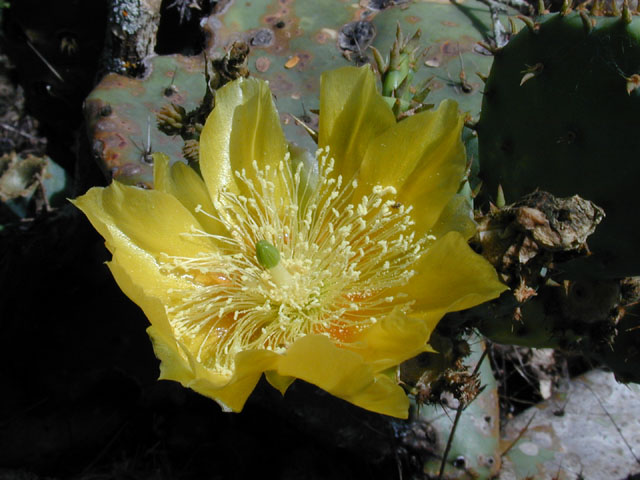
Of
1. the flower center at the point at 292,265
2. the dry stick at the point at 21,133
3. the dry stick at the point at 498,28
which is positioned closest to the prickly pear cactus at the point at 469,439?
the flower center at the point at 292,265

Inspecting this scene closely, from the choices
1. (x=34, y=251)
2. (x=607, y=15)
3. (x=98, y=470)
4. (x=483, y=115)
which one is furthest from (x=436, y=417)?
(x=34, y=251)

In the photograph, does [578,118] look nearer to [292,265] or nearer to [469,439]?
[292,265]

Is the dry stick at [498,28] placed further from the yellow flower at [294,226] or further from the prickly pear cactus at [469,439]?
the prickly pear cactus at [469,439]

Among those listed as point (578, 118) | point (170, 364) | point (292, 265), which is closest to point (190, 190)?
point (292, 265)

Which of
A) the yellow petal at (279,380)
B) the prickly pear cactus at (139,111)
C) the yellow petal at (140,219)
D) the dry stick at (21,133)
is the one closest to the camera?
the yellow petal at (279,380)

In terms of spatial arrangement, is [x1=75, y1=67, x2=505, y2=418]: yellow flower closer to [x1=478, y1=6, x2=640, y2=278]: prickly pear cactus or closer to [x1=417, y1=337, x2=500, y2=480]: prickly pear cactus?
[x1=478, y1=6, x2=640, y2=278]: prickly pear cactus

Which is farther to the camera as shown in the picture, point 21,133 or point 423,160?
point 21,133

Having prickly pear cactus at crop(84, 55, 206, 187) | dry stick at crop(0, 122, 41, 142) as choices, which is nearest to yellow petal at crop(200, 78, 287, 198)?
prickly pear cactus at crop(84, 55, 206, 187)
